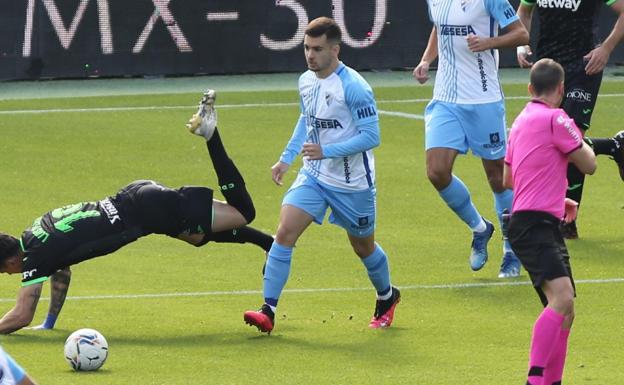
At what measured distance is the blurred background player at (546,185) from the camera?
896 centimetres

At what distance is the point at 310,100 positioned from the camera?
1104 centimetres

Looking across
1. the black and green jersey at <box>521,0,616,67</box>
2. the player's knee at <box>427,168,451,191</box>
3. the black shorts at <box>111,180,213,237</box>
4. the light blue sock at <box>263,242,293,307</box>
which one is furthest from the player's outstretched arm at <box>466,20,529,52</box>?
the light blue sock at <box>263,242,293,307</box>

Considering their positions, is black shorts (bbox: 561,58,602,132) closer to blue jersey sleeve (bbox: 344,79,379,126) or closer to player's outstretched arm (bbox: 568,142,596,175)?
blue jersey sleeve (bbox: 344,79,379,126)

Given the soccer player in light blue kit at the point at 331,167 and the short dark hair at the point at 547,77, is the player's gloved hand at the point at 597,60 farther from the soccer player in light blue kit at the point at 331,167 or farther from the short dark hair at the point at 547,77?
the short dark hair at the point at 547,77

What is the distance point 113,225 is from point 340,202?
151 cm

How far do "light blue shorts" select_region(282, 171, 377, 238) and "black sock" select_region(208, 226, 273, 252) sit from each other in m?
1.07

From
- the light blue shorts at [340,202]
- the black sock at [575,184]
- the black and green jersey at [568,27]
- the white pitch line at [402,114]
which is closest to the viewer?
the light blue shorts at [340,202]

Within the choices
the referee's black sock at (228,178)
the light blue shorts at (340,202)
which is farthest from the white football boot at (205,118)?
the light blue shorts at (340,202)

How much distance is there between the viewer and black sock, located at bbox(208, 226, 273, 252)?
39.2 ft

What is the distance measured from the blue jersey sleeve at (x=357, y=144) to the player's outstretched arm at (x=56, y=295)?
1957mm

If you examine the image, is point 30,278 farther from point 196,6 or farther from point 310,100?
point 196,6

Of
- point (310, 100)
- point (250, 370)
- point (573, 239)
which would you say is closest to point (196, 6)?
point (573, 239)

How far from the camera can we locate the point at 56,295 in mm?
11055

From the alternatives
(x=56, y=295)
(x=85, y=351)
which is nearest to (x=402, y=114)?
(x=56, y=295)
